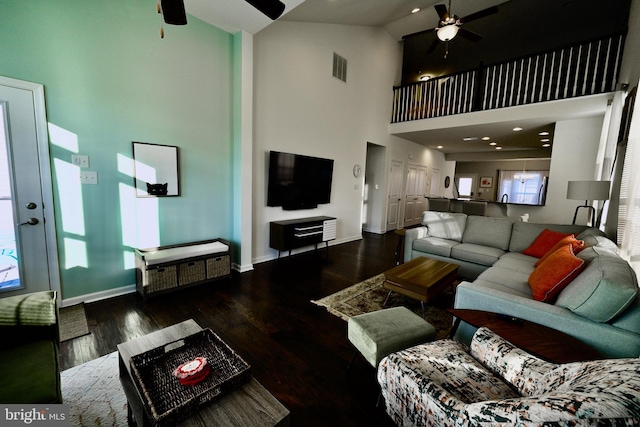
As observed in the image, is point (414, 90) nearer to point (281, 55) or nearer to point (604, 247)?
point (281, 55)

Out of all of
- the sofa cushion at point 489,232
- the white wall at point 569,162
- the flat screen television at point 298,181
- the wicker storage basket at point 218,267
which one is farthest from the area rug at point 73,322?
the white wall at point 569,162

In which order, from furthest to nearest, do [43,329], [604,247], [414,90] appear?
1. [414,90]
2. [604,247]
3. [43,329]

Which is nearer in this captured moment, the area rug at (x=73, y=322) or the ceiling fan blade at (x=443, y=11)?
the area rug at (x=73, y=322)

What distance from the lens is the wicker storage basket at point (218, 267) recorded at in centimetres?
328

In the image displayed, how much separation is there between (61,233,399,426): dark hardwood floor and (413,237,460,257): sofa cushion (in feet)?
2.59

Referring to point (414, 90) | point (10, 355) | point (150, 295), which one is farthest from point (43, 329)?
point (414, 90)

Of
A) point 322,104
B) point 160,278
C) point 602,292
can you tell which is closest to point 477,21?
point 322,104

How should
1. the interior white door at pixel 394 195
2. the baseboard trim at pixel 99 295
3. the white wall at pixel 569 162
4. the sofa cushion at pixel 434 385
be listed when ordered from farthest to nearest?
the interior white door at pixel 394 195, the white wall at pixel 569 162, the baseboard trim at pixel 99 295, the sofa cushion at pixel 434 385

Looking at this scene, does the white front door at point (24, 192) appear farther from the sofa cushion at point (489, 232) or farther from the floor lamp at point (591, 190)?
the floor lamp at point (591, 190)

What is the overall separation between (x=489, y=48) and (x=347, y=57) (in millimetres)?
4250

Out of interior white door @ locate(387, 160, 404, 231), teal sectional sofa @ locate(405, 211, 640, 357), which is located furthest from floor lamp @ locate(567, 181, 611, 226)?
interior white door @ locate(387, 160, 404, 231)

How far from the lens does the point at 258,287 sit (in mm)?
3316

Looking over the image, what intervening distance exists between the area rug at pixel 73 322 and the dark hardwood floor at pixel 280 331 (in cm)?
6

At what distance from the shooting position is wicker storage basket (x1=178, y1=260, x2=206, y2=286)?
9.92ft
